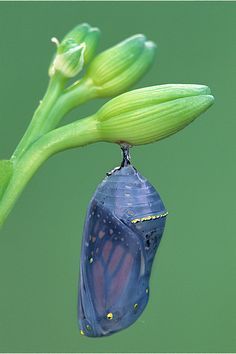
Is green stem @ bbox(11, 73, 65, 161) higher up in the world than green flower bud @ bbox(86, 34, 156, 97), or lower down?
lower down

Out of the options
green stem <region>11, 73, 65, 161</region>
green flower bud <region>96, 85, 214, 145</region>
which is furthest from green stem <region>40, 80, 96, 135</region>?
green flower bud <region>96, 85, 214, 145</region>

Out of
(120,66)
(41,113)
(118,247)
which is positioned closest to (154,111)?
(120,66)

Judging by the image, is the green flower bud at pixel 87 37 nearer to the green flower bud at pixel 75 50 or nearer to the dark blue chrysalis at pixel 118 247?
the green flower bud at pixel 75 50

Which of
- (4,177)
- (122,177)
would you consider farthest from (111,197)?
(4,177)

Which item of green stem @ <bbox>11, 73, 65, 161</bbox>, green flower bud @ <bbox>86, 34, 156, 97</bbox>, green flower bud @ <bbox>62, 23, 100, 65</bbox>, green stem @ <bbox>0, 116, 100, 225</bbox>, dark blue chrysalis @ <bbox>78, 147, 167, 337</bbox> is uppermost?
green flower bud @ <bbox>62, 23, 100, 65</bbox>

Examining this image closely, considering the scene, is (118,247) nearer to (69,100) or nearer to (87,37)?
(69,100)

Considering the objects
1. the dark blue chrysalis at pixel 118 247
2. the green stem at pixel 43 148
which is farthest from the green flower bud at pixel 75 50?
the dark blue chrysalis at pixel 118 247

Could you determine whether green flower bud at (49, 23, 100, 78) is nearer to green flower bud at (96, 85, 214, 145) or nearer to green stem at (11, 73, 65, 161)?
green stem at (11, 73, 65, 161)

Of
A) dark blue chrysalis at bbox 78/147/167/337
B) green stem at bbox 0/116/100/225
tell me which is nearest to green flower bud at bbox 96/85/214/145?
green stem at bbox 0/116/100/225

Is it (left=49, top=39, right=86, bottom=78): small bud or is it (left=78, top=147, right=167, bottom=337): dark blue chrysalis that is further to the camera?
(left=78, top=147, right=167, bottom=337): dark blue chrysalis
